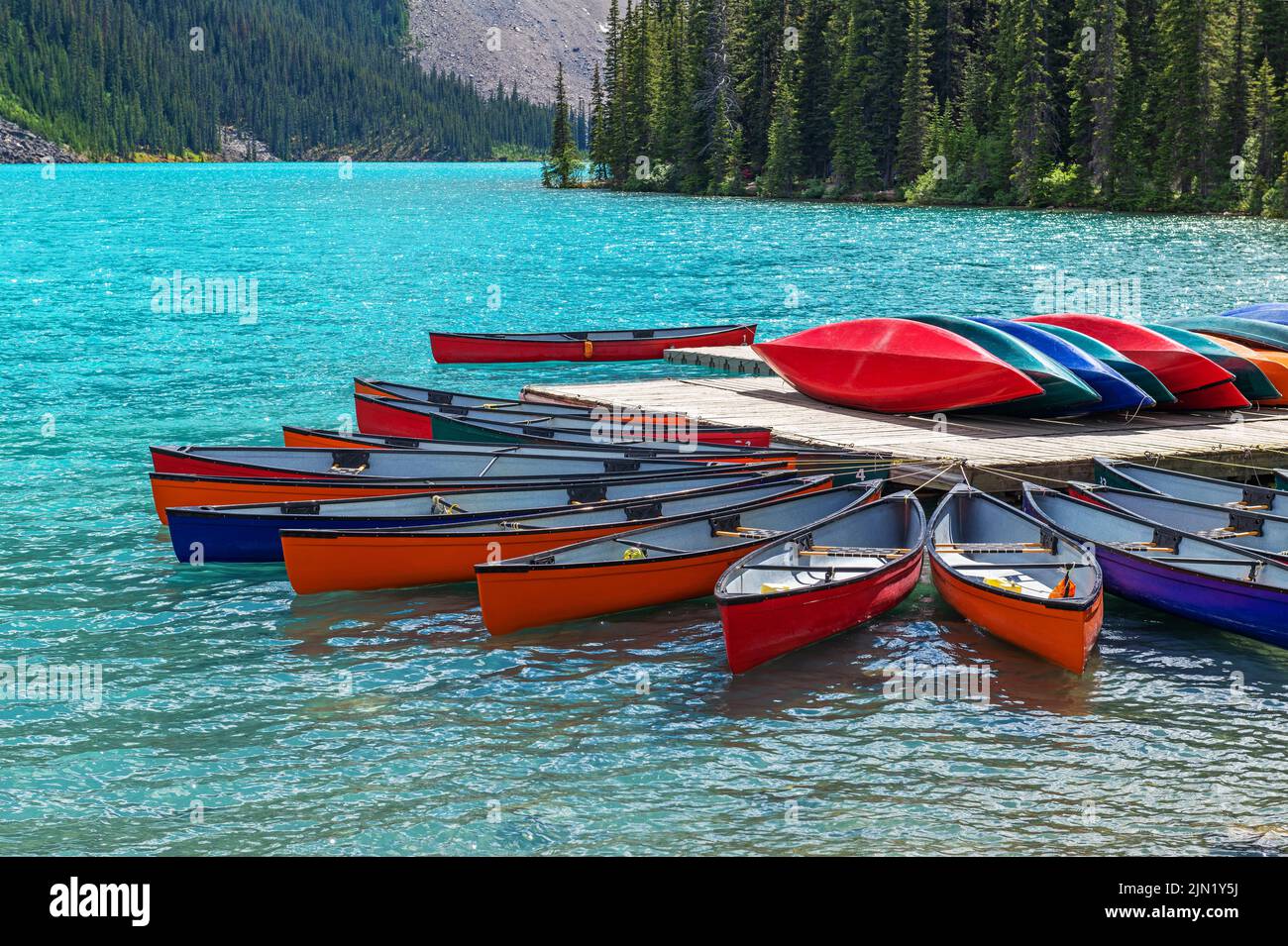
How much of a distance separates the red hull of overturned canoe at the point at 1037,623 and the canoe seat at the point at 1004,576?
53 centimetres

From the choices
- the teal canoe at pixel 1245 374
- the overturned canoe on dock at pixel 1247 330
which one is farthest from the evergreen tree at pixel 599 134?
the teal canoe at pixel 1245 374

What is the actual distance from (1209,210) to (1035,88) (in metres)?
17.2

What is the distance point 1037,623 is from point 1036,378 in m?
8.39

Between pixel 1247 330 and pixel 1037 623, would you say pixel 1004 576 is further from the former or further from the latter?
pixel 1247 330

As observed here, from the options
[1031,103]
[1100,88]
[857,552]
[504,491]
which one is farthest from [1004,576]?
[1031,103]

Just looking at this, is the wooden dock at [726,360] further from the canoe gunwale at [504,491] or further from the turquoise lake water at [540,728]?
the turquoise lake water at [540,728]

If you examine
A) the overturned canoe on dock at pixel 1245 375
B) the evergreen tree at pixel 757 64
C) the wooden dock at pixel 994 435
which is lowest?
the wooden dock at pixel 994 435

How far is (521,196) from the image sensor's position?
155 metres

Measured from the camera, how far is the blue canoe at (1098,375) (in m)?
20.9

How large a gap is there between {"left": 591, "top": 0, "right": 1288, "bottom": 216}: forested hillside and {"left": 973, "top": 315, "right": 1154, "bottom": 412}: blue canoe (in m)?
75.4

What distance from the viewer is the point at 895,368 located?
2180 centimetres

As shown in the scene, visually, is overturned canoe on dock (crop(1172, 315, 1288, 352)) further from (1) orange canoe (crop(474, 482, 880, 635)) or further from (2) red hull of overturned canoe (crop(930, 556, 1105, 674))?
(2) red hull of overturned canoe (crop(930, 556, 1105, 674))

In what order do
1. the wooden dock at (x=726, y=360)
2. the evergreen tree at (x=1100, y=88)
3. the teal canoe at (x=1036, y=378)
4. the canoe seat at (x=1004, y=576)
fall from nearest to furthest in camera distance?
the canoe seat at (x=1004, y=576)
the teal canoe at (x=1036, y=378)
the wooden dock at (x=726, y=360)
the evergreen tree at (x=1100, y=88)
